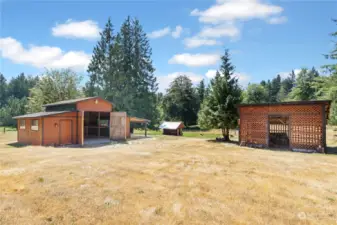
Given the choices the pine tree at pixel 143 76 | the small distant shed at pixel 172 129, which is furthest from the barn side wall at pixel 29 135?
the pine tree at pixel 143 76

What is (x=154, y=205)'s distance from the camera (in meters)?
3.86

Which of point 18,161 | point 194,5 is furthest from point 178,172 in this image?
point 194,5

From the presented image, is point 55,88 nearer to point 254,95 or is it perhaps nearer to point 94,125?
point 94,125

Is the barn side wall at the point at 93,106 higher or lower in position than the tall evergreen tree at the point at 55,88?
lower

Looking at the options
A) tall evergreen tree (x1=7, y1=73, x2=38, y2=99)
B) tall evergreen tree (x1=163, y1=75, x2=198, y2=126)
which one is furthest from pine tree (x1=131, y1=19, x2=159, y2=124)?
tall evergreen tree (x1=7, y1=73, x2=38, y2=99)

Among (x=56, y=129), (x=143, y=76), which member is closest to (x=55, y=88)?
(x=143, y=76)

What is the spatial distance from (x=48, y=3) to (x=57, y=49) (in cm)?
1747

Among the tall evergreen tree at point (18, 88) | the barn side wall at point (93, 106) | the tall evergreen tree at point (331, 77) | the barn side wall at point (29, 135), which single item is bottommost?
the barn side wall at point (29, 135)

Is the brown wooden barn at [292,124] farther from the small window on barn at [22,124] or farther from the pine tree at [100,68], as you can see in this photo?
the pine tree at [100,68]

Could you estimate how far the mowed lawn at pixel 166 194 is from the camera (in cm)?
339

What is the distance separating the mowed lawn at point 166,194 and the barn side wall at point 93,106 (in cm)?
736

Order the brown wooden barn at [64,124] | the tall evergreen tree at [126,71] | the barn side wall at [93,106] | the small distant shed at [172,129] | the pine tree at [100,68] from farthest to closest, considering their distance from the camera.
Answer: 1. the pine tree at [100,68]
2. the tall evergreen tree at [126,71]
3. the small distant shed at [172,129]
4. the barn side wall at [93,106]
5. the brown wooden barn at [64,124]

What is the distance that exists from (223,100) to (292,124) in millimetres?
4884

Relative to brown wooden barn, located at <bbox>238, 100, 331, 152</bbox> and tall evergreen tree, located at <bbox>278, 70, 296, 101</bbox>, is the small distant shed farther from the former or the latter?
tall evergreen tree, located at <bbox>278, 70, 296, 101</bbox>
